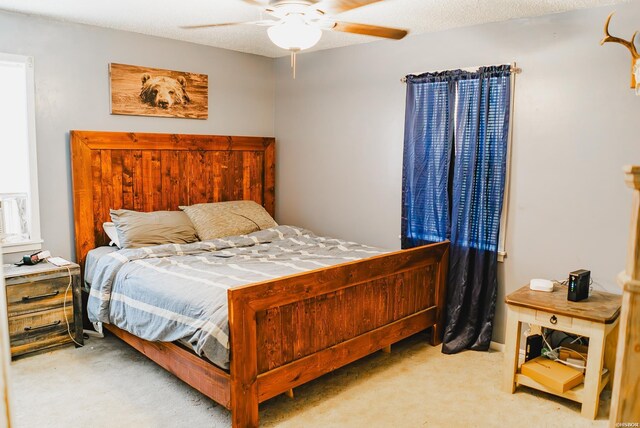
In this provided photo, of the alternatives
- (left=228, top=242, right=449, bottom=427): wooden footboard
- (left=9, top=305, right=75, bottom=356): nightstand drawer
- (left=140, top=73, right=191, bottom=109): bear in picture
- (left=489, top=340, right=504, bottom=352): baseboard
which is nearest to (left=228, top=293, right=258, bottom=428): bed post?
(left=228, top=242, right=449, bottom=427): wooden footboard

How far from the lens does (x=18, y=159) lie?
11.8ft

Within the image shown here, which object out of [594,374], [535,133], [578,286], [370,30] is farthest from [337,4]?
[594,374]

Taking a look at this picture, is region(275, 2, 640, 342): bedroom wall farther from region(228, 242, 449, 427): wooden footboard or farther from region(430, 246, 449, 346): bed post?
region(228, 242, 449, 427): wooden footboard

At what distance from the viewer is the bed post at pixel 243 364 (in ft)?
7.91

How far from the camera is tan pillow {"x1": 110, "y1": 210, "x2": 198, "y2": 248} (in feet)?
12.2

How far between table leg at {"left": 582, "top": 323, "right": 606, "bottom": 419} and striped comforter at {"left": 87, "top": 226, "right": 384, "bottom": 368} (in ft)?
5.08

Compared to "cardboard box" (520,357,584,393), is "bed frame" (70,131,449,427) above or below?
above

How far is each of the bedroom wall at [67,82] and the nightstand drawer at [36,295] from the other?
425 millimetres

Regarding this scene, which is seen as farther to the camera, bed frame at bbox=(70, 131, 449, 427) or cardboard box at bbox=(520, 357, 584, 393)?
cardboard box at bbox=(520, 357, 584, 393)

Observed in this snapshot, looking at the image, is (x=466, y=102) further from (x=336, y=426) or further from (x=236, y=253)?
(x=336, y=426)

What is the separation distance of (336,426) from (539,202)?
6.55ft

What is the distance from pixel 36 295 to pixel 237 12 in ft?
7.63

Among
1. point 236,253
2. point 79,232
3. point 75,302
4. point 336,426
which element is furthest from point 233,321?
point 79,232

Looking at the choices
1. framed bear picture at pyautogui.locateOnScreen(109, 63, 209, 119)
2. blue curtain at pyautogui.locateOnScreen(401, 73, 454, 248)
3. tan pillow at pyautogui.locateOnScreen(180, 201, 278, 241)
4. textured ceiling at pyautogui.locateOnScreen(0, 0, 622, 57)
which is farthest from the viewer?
tan pillow at pyautogui.locateOnScreen(180, 201, 278, 241)
